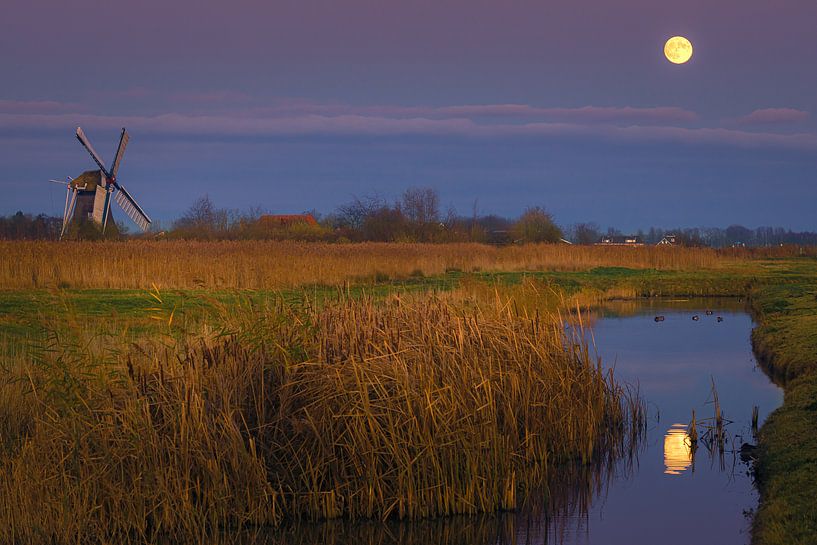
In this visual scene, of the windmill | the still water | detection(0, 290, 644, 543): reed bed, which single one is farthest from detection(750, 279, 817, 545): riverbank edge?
the windmill

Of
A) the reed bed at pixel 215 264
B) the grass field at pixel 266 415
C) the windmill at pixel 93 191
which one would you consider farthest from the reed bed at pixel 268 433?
the windmill at pixel 93 191

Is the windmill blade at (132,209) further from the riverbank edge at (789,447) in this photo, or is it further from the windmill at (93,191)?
the riverbank edge at (789,447)

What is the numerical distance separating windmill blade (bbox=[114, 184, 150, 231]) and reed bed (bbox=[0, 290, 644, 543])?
51470 millimetres

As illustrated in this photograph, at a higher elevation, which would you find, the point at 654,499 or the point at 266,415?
the point at 266,415

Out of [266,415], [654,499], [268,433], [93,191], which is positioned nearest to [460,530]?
[268,433]

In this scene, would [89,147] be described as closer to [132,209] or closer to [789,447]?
[132,209]

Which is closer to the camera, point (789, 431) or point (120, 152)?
point (789, 431)

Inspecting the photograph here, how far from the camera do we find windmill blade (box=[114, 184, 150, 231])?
194 feet

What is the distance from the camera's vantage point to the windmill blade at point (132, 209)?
5900 centimetres

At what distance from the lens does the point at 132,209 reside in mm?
61188

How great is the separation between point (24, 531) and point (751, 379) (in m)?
12.5

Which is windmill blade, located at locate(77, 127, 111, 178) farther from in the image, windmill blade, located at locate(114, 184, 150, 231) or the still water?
the still water

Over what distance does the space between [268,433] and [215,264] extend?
66.2 feet

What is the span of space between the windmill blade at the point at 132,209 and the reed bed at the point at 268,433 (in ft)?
169
